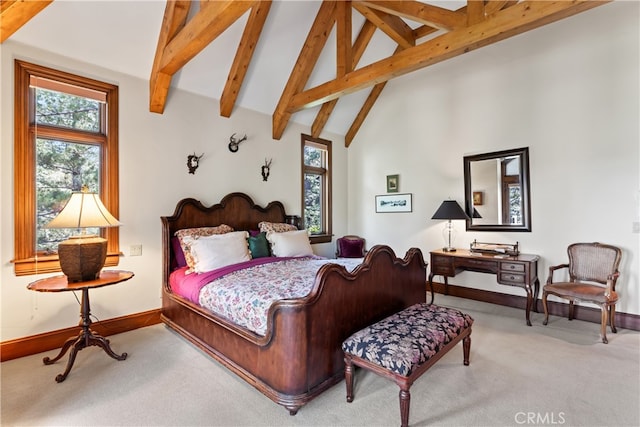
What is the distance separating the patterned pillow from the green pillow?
0.41 m

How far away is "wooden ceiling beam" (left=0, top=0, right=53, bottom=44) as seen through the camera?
229cm

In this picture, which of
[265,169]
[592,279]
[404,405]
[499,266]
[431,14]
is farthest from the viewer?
[265,169]

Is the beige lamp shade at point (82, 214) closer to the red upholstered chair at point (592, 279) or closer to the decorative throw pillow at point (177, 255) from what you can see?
the decorative throw pillow at point (177, 255)

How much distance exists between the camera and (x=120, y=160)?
3.28 metres

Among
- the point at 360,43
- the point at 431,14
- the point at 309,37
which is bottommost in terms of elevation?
the point at 431,14

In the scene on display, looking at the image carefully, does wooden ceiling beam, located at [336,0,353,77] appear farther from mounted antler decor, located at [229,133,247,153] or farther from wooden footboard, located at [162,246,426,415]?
wooden footboard, located at [162,246,426,415]

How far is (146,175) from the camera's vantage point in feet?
11.4

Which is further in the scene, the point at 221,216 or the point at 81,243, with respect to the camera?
the point at 221,216

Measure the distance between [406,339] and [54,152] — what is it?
367 centimetres

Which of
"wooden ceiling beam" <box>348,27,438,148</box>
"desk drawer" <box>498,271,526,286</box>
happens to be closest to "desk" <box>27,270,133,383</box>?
"desk drawer" <box>498,271,526,286</box>

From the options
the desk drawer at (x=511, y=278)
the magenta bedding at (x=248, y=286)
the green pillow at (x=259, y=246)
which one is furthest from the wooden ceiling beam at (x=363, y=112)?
the desk drawer at (x=511, y=278)

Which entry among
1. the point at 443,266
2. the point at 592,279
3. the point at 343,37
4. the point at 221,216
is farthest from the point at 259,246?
the point at 592,279

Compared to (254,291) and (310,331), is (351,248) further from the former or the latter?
(310,331)

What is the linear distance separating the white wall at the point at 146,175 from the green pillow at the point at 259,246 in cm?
→ 88
